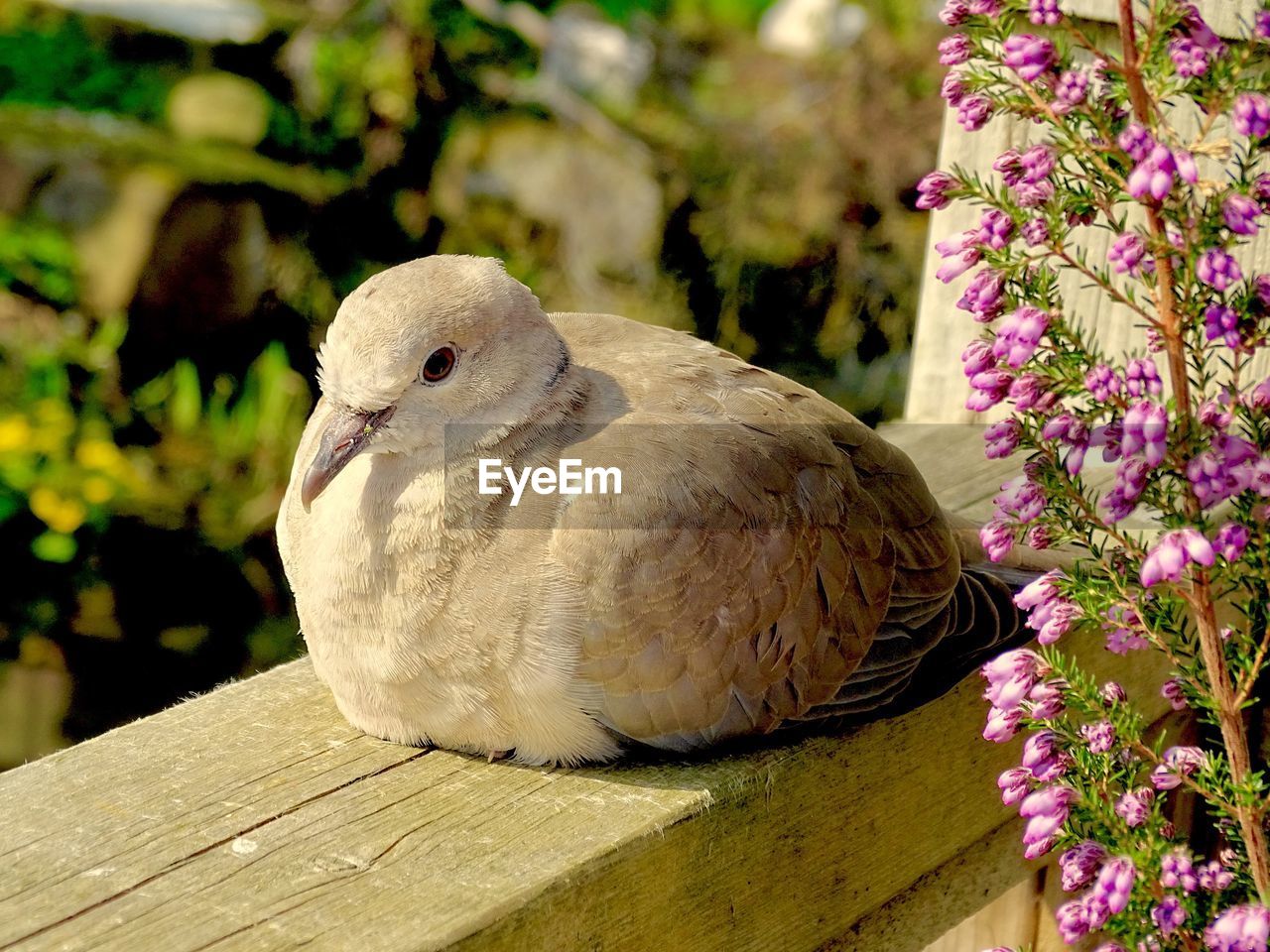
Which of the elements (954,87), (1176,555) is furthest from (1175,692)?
(954,87)

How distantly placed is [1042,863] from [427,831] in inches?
51.4

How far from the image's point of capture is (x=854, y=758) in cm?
222

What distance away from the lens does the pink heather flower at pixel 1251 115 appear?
1.41 metres

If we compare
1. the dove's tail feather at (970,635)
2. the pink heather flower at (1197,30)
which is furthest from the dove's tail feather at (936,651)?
the pink heather flower at (1197,30)

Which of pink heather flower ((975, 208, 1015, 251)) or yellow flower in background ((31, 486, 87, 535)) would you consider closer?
pink heather flower ((975, 208, 1015, 251))

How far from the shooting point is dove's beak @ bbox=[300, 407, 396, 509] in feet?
7.13

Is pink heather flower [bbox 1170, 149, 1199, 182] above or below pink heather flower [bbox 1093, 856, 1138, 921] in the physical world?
above

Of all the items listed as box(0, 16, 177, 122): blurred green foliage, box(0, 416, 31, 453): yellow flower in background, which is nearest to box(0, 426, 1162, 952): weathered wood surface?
box(0, 416, 31, 453): yellow flower in background

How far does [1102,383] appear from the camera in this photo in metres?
1.58

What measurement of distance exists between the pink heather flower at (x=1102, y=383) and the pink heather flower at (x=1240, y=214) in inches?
7.8

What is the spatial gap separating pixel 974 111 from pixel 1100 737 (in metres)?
0.72

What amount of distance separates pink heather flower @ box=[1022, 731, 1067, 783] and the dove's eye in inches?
41.0

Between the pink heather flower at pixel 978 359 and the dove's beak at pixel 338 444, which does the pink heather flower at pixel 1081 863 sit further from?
the dove's beak at pixel 338 444

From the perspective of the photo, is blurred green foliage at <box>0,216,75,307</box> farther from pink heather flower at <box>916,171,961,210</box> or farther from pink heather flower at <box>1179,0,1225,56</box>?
pink heather flower at <box>1179,0,1225,56</box>
